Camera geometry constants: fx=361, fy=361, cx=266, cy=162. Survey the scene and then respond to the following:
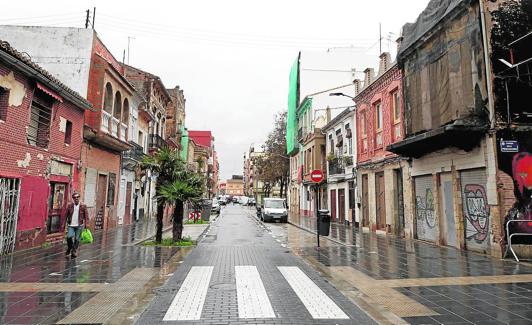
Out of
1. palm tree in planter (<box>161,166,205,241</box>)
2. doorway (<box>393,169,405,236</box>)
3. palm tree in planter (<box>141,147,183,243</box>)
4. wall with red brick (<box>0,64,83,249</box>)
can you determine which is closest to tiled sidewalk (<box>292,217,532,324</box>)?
doorway (<box>393,169,405,236</box>)

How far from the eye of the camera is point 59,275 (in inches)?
308

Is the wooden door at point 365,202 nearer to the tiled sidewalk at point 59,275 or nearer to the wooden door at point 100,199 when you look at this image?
the tiled sidewalk at point 59,275

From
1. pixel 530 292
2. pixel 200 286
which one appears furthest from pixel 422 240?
pixel 200 286

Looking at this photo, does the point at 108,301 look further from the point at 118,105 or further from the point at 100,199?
the point at 118,105

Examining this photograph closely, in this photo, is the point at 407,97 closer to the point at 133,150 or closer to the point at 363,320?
the point at 363,320

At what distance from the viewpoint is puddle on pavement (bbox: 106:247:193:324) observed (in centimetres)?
500

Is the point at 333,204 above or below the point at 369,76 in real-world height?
below

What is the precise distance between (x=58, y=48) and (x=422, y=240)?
61.4ft

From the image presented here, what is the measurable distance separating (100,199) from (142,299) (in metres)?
14.3

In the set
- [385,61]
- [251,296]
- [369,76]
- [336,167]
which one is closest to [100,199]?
[251,296]

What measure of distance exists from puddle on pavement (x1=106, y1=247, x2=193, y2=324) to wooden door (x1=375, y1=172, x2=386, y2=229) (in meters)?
11.8

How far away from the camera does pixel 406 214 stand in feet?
51.4

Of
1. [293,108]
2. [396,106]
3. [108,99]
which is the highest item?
[293,108]

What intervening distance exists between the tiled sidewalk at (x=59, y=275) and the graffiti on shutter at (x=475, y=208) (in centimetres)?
946
